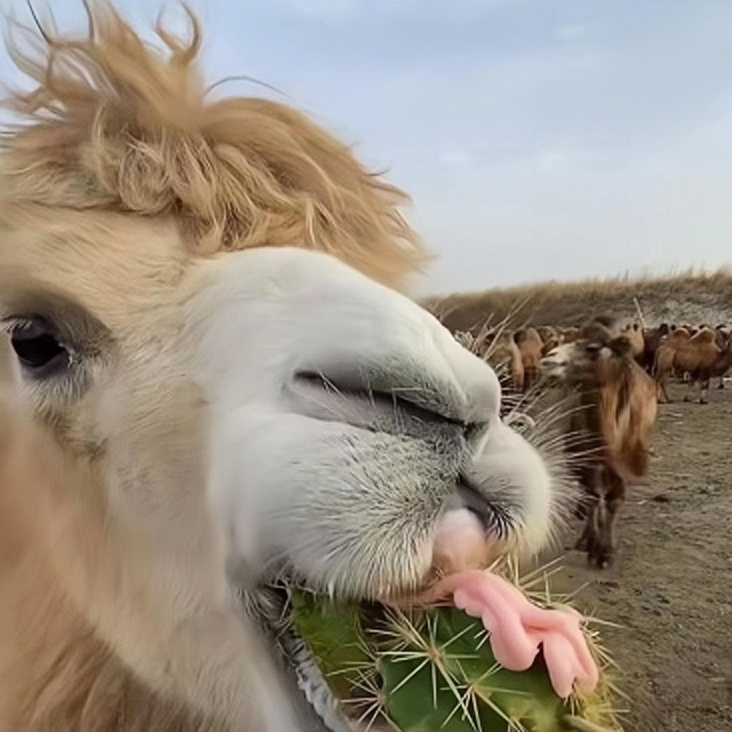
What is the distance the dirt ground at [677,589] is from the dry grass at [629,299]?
373 mm

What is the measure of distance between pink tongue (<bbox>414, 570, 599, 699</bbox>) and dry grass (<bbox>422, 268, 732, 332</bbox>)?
4.77 feet

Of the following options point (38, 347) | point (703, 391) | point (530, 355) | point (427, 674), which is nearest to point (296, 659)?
point (427, 674)

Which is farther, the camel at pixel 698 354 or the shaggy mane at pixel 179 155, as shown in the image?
the camel at pixel 698 354

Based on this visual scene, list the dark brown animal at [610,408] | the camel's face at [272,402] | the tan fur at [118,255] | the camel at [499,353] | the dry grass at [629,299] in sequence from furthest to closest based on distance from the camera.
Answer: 1. the dark brown animal at [610,408]
2. the dry grass at [629,299]
3. the camel at [499,353]
4. the tan fur at [118,255]
5. the camel's face at [272,402]

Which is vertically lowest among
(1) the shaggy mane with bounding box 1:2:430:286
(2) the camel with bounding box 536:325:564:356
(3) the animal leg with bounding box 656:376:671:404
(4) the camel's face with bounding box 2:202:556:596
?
(3) the animal leg with bounding box 656:376:671:404

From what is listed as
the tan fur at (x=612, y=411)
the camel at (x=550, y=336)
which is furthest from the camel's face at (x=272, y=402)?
the tan fur at (x=612, y=411)

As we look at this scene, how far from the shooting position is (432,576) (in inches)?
39.5

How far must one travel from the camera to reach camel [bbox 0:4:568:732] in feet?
3.22

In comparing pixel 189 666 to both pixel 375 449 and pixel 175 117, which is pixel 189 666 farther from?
pixel 175 117

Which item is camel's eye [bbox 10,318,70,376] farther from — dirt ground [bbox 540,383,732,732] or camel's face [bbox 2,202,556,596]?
dirt ground [bbox 540,383,732,732]

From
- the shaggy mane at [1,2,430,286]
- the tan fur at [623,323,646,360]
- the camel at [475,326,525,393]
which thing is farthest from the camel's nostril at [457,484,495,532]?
the tan fur at [623,323,646,360]

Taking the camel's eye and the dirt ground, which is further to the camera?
the dirt ground

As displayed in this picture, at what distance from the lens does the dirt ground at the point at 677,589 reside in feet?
10.4

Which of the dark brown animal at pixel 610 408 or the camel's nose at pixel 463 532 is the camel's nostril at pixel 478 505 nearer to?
the camel's nose at pixel 463 532
